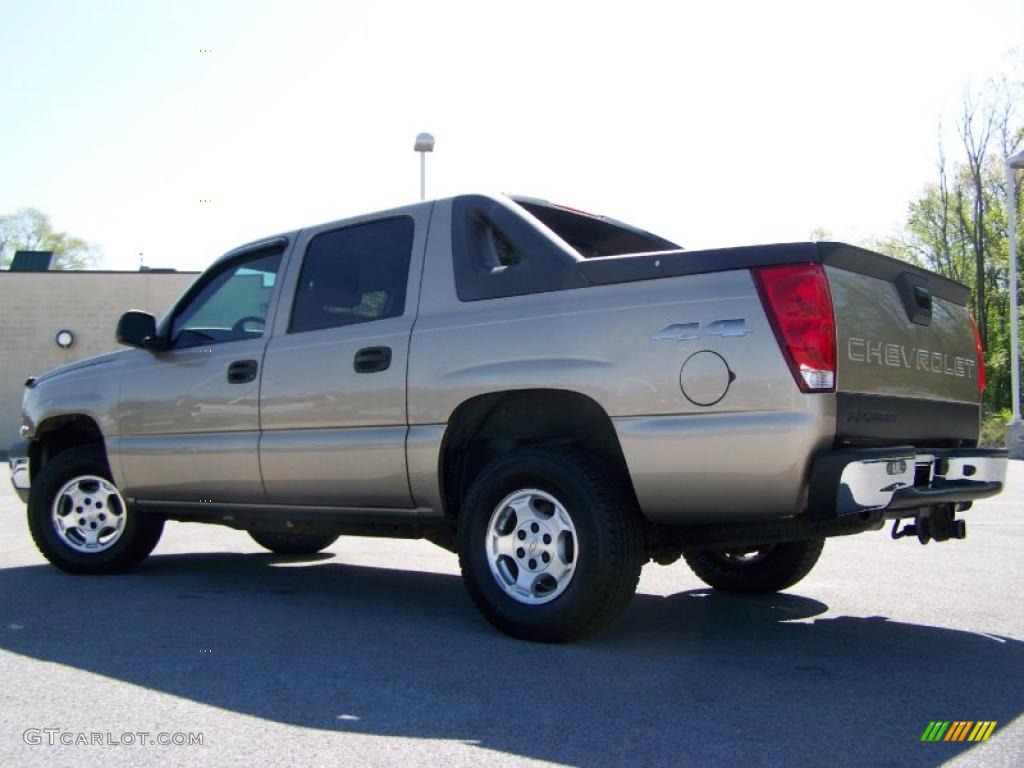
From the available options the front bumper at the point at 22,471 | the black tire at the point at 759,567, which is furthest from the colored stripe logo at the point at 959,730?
the front bumper at the point at 22,471

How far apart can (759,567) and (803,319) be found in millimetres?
2251

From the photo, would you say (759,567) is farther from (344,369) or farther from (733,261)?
(344,369)

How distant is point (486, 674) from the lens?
4.09 metres

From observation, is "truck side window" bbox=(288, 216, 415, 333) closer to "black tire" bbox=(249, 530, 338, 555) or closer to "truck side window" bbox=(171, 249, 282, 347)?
"truck side window" bbox=(171, 249, 282, 347)

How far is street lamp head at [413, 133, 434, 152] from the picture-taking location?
1731 centimetres

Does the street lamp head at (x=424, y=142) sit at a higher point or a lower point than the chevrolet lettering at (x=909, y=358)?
higher

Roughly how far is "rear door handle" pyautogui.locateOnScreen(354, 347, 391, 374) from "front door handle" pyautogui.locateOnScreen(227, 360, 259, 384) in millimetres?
773

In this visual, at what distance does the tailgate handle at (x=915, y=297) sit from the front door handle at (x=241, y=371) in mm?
3221

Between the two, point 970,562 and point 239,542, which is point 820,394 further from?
point 239,542

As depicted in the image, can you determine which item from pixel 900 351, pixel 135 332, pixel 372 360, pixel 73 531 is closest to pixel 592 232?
pixel 372 360

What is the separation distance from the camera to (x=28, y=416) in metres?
6.98

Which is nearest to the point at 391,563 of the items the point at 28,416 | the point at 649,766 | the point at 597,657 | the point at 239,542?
the point at 239,542

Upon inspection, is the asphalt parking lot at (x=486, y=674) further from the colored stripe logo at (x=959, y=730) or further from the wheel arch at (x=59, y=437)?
the wheel arch at (x=59, y=437)

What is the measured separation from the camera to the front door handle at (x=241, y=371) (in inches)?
225
